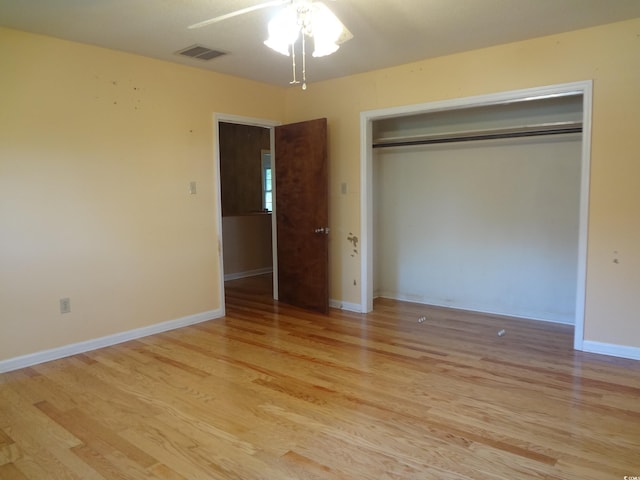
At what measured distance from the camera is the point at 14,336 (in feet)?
10.9

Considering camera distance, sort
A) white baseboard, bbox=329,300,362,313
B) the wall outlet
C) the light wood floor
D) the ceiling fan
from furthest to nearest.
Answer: white baseboard, bbox=329,300,362,313 < the wall outlet < the ceiling fan < the light wood floor

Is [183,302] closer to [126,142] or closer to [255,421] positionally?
[126,142]

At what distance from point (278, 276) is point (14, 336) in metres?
2.71

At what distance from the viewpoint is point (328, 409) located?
266 cm

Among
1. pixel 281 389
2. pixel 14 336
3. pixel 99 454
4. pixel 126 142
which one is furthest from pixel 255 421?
pixel 126 142

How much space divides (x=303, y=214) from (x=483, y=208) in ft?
6.40

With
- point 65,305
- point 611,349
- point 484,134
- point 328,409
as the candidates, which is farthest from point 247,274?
point 611,349

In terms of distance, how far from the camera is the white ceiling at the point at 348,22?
287 cm

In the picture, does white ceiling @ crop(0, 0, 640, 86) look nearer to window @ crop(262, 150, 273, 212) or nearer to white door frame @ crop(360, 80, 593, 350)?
white door frame @ crop(360, 80, 593, 350)

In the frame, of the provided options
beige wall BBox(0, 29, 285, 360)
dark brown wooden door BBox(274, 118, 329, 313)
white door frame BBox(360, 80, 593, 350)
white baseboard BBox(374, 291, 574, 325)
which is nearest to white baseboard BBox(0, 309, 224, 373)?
beige wall BBox(0, 29, 285, 360)

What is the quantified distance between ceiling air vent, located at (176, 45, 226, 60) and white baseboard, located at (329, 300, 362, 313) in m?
2.83

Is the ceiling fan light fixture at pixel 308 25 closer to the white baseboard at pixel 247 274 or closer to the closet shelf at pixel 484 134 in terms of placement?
the closet shelf at pixel 484 134

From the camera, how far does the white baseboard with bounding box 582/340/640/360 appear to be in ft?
11.1

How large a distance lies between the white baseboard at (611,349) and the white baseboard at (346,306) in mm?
2153
